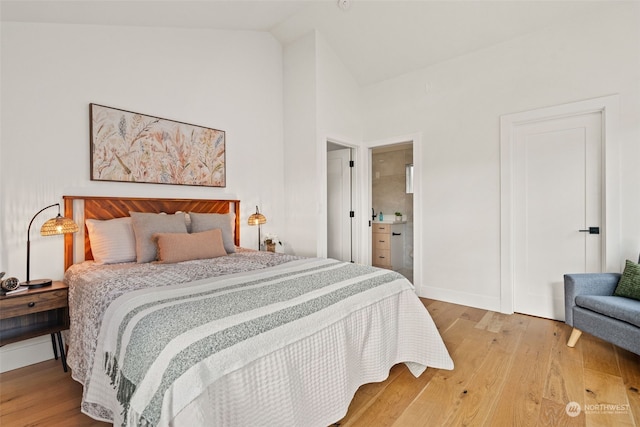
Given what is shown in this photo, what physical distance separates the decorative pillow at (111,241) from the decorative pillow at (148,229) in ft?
0.28

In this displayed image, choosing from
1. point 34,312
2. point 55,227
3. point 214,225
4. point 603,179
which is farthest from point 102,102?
point 603,179

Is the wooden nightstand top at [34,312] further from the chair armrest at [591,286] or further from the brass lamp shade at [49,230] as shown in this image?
the chair armrest at [591,286]

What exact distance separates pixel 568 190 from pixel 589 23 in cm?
152

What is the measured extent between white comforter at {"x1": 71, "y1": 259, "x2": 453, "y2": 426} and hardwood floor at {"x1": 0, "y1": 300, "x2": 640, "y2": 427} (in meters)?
0.16

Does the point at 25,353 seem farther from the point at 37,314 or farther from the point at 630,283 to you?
the point at 630,283

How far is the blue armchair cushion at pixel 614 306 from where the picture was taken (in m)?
2.02

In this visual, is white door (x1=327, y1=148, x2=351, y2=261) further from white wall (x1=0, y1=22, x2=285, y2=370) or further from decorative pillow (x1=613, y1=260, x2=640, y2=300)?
decorative pillow (x1=613, y1=260, x2=640, y2=300)

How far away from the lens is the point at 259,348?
121 cm

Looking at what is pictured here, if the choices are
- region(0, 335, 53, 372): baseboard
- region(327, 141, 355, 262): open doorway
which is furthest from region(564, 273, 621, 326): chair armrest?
region(0, 335, 53, 372): baseboard

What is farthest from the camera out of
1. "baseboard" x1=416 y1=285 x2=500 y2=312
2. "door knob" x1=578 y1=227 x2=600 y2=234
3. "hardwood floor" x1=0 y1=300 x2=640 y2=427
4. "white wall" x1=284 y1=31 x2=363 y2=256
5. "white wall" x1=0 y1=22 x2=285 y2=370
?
"white wall" x1=284 y1=31 x2=363 y2=256

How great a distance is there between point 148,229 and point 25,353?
123 cm

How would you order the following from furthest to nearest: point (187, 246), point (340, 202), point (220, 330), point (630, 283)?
point (340, 202) → point (187, 246) → point (630, 283) → point (220, 330)

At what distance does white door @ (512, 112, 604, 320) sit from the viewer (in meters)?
2.89

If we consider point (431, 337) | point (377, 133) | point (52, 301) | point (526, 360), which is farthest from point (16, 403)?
point (377, 133)
